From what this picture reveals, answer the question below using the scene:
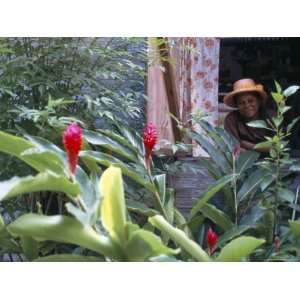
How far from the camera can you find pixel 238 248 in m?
1.09

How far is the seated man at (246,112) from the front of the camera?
3156 mm

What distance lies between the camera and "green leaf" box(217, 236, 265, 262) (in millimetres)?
1074

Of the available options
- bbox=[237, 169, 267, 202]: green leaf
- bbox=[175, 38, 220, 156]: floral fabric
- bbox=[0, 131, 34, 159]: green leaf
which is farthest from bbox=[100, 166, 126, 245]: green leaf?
bbox=[175, 38, 220, 156]: floral fabric

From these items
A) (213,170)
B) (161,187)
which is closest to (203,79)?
(213,170)

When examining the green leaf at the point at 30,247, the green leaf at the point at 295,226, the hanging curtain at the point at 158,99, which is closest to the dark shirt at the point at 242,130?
the hanging curtain at the point at 158,99

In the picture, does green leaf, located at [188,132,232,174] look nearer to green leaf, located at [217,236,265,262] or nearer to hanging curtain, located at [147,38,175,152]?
hanging curtain, located at [147,38,175,152]

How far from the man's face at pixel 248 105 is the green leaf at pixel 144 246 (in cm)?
228

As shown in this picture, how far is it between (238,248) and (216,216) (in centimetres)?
71

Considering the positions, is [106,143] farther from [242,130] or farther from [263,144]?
[242,130]

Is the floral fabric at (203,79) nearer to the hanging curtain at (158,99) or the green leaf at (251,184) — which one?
the hanging curtain at (158,99)

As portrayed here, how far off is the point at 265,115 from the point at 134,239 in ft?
7.89
